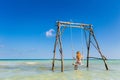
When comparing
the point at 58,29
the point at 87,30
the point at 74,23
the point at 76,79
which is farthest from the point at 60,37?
the point at 76,79

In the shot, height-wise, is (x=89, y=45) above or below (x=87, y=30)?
below

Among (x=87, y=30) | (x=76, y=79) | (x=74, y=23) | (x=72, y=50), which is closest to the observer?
(x=76, y=79)

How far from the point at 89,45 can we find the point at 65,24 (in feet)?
14.4

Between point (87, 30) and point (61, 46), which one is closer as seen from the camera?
point (61, 46)

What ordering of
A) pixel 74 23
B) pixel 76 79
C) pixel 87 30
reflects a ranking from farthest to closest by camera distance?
1. pixel 87 30
2. pixel 74 23
3. pixel 76 79

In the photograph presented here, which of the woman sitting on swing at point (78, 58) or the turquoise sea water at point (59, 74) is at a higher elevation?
the woman sitting on swing at point (78, 58)

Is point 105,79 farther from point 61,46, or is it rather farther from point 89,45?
point 89,45

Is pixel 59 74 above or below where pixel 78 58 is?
below

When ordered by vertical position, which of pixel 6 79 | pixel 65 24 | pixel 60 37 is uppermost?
pixel 65 24

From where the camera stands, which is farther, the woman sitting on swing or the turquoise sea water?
the woman sitting on swing

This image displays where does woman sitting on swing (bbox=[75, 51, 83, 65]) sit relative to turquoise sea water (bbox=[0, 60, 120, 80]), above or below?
above

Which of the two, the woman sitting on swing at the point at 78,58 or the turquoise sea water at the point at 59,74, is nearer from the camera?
the turquoise sea water at the point at 59,74

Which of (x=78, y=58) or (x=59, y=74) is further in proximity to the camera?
(x=78, y=58)

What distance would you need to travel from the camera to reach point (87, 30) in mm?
21609
